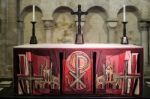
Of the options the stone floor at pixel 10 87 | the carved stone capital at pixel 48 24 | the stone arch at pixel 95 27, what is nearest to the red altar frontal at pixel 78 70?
the stone floor at pixel 10 87

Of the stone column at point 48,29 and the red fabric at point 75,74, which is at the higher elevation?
the stone column at point 48,29

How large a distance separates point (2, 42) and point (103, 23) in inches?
100

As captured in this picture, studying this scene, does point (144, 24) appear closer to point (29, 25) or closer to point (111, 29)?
point (111, 29)

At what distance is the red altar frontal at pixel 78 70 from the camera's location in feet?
13.8

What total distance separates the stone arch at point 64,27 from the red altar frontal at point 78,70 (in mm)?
3487

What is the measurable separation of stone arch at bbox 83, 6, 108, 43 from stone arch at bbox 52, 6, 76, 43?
0.35 meters

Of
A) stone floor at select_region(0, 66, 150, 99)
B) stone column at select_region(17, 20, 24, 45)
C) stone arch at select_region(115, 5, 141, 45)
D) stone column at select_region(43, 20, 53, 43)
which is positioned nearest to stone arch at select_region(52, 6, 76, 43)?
stone column at select_region(43, 20, 53, 43)

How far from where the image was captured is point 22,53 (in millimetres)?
4207

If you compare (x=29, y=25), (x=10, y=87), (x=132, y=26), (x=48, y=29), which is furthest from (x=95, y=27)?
(x=10, y=87)

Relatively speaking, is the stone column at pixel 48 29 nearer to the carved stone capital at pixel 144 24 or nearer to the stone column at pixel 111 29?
the stone column at pixel 111 29

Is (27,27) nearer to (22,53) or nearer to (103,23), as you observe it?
(103,23)

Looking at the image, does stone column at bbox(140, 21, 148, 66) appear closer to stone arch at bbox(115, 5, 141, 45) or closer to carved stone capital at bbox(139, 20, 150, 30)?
carved stone capital at bbox(139, 20, 150, 30)

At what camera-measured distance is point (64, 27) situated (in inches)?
304

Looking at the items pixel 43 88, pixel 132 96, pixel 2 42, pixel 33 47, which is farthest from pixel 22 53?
pixel 2 42
